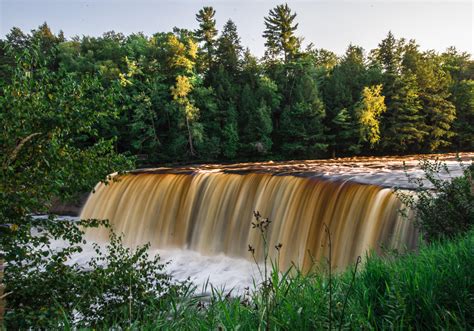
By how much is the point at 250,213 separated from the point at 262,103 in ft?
76.6

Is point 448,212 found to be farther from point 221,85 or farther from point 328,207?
point 221,85

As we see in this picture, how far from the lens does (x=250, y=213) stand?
1168 centimetres

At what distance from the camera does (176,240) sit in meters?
12.5

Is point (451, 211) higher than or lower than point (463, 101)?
lower

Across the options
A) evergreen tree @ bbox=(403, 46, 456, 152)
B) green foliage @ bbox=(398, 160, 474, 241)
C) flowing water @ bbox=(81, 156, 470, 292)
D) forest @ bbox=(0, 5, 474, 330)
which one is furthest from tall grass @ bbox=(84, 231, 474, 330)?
evergreen tree @ bbox=(403, 46, 456, 152)

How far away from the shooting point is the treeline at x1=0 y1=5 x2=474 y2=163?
31969 millimetres

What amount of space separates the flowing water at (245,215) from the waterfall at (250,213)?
0.09 ft

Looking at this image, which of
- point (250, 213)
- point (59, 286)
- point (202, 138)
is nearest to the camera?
point (59, 286)

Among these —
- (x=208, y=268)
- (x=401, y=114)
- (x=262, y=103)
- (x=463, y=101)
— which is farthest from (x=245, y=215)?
(x=463, y=101)

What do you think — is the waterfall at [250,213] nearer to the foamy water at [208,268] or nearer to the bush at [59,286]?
the foamy water at [208,268]

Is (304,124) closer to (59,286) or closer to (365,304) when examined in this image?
(59,286)

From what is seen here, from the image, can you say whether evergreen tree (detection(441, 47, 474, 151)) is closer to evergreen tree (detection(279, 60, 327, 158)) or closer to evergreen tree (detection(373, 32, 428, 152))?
evergreen tree (detection(373, 32, 428, 152))

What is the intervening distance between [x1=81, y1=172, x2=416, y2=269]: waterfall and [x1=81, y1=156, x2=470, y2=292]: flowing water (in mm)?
26

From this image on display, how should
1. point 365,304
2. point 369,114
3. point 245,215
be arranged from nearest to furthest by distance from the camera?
point 365,304 → point 245,215 → point 369,114
